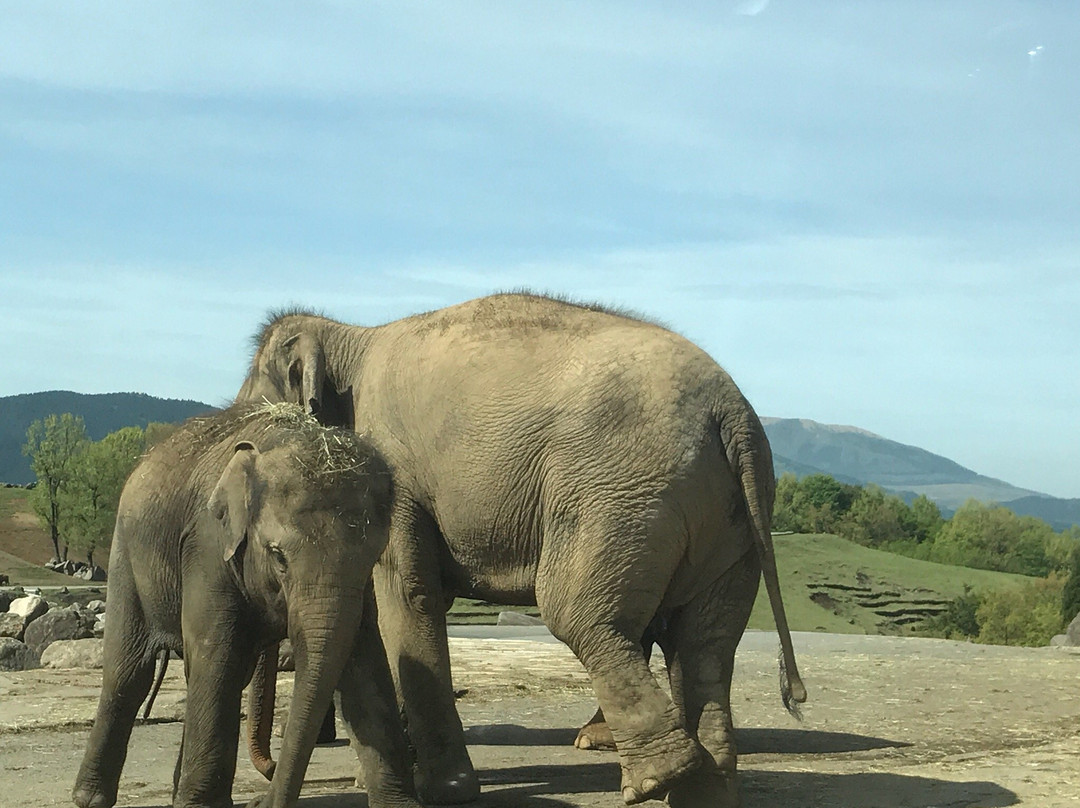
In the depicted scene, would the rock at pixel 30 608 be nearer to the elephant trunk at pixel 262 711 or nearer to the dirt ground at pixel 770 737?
the dirt ground at pixel 770 737

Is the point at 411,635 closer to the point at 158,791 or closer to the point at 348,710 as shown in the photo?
the point at 348,710

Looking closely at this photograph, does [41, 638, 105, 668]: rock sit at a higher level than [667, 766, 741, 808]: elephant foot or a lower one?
lower

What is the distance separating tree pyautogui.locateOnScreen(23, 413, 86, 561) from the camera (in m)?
83.9

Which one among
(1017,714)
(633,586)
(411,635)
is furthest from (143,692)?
(1017,714)

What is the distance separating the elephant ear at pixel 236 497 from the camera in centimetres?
633

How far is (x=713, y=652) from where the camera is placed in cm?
729

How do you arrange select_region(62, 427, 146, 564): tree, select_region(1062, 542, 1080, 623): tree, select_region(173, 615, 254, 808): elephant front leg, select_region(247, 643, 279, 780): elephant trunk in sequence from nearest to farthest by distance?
select_region(173, 615, 254, 808): elephant front leg
select_region(247, 643, 279, 780): elephant trunk
select_region(1062, 542, 1080, 623): tree
select_region(62, 427, 146, 564): tree

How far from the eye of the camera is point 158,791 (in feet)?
26.0

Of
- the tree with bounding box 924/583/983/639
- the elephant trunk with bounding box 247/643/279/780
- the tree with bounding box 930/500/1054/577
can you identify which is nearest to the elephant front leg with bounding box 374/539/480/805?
the elephant trunk with bounding box 247/643/279/780

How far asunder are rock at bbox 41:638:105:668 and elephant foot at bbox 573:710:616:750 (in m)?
7.26

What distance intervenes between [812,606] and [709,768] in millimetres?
34455

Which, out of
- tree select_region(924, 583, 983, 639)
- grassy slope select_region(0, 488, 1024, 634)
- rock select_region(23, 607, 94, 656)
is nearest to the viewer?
rock select_region(23, 607, 94, 656)

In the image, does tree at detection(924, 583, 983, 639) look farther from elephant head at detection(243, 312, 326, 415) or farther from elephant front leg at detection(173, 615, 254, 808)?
elephant front leg at detection(173, 615, 254, 808)

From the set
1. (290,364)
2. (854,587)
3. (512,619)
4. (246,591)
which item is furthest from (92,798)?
(854,587)
